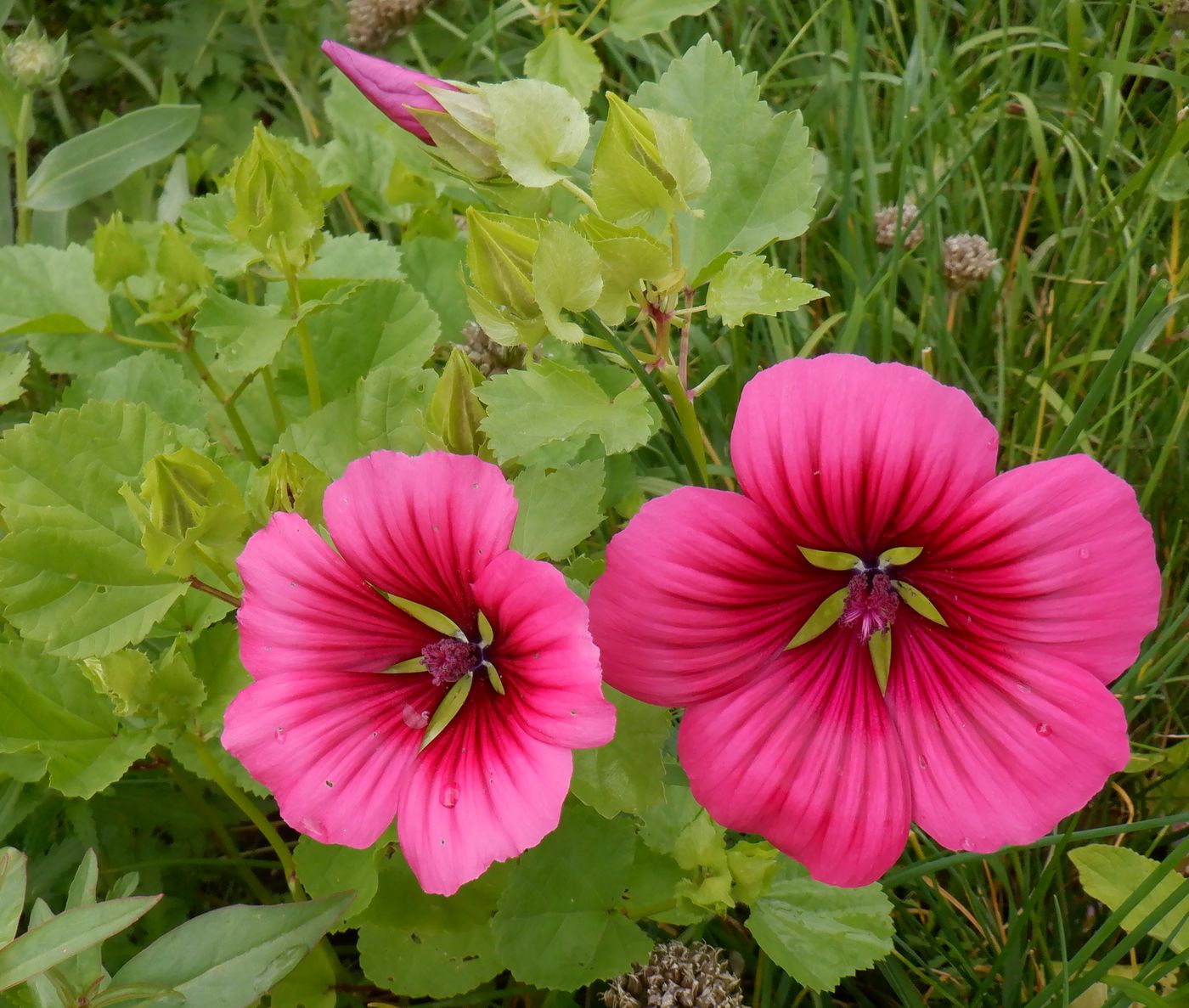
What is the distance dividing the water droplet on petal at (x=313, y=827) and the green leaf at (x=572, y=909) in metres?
0.35

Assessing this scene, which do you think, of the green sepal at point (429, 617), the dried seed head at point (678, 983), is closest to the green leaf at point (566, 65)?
the green sepal at point (429, 617)

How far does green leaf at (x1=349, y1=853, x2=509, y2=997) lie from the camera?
1.36 m

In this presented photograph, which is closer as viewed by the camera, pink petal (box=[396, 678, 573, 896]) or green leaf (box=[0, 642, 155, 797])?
pink petal (box=[396, 678, 573, 896])

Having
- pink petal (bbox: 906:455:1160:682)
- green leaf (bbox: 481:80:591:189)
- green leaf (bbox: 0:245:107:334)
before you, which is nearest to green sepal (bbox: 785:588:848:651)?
pink petal (bbox: 906:455:1160:682)

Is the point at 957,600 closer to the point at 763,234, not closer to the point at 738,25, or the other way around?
the point at 763,234

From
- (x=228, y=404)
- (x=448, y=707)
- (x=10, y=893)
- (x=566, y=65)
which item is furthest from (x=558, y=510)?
(x=566, y=65)

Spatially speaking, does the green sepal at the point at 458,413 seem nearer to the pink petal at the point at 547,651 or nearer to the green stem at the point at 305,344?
the pink petal at the point at 547,651

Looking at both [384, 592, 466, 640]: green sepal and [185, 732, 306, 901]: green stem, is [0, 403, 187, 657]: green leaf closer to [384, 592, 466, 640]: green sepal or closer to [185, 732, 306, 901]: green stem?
[185, 732, 306, 901]: green stem

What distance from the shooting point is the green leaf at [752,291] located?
1099 millimetres

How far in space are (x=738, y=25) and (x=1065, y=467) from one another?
1.65m

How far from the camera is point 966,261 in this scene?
6.33 feet

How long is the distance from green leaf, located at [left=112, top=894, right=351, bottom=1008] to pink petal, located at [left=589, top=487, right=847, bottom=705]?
40 cm

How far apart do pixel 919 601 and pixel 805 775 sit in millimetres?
188

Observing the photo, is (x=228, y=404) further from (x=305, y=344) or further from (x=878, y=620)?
(x=878, y=620)
